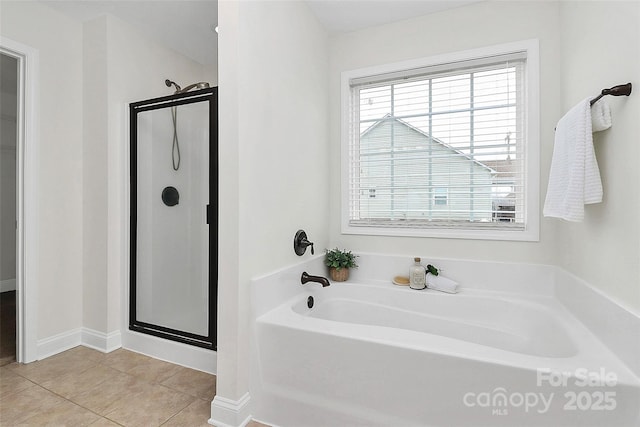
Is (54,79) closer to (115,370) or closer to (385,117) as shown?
(115,370)

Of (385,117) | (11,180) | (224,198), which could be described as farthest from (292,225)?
(11,180)

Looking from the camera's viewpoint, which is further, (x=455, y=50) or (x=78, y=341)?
(x=78, y=341)

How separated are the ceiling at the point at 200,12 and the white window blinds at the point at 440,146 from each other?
391mm

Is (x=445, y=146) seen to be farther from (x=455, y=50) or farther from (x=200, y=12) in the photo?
(x=200, y=12)

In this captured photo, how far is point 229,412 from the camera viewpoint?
1.53m

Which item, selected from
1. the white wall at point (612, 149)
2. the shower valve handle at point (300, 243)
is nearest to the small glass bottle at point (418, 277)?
the shower valve handle at point (300, 243)

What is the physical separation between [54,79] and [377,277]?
2.70m

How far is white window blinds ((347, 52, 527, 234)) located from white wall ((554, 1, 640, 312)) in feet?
1.35

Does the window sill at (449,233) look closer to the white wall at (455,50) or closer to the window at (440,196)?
the white wall at (455,50)

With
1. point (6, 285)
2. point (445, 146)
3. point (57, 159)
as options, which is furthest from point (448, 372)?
point (6, 285)

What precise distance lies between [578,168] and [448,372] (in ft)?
3.35

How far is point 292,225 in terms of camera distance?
2.01 meters

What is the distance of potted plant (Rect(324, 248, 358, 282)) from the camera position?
2340mm

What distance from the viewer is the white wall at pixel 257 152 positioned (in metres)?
1.53
